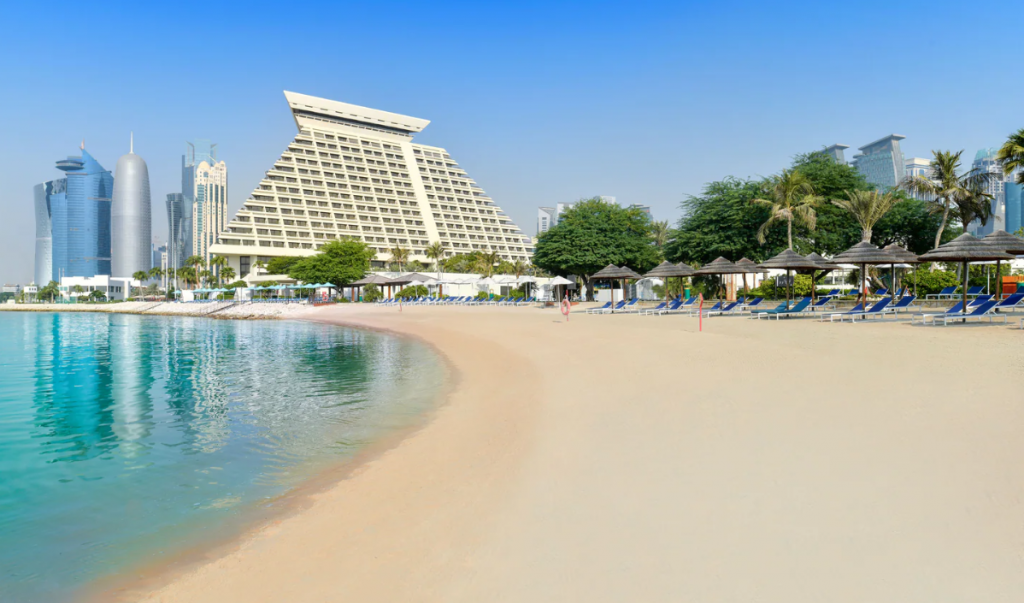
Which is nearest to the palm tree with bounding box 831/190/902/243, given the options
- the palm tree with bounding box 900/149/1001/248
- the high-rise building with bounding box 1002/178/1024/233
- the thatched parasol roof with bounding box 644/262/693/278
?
the palm tree with bounding box 900/149/1001/248

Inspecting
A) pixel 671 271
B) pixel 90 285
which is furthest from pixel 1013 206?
pixel 90 285

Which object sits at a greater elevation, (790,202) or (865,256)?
(790,202)

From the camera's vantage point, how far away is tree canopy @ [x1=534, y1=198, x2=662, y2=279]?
3919 cm

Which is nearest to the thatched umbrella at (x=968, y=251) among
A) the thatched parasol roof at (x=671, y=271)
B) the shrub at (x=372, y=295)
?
the thatched parasol roof at (x=671, y=271)

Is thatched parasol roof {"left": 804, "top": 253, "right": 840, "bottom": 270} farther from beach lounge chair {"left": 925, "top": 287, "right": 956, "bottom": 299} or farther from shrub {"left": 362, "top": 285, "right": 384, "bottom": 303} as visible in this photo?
shrub {"left": 362, "top": 285, "right": 384, "bottom": 303}

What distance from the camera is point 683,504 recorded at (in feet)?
11.7

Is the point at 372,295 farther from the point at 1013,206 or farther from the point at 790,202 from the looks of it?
the point at 1013,206

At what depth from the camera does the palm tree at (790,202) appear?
27.3 meters

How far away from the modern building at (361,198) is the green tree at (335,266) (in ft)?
108

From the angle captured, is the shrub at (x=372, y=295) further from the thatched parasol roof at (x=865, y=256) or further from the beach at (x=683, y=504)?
the beach at (x=683, y=504)

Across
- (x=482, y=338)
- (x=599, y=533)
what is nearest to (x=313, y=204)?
(x=482, y=338)

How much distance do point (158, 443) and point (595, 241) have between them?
34.7m

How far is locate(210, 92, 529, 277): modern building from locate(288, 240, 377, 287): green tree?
32957mm

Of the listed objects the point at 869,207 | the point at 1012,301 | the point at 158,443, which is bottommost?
the point at 158,443
